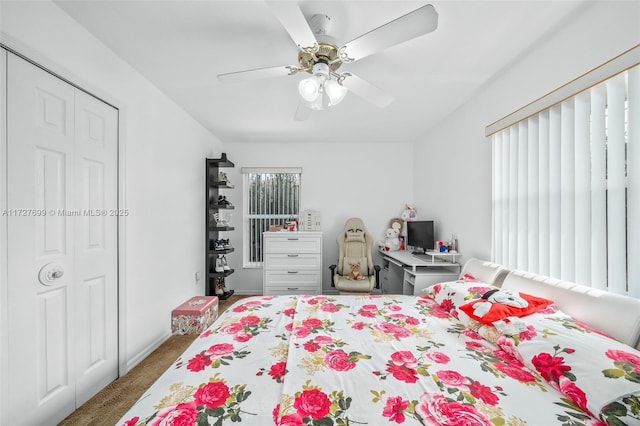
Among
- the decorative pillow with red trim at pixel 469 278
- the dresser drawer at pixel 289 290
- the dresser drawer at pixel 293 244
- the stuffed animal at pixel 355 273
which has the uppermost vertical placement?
the dresser drawer at pixel 293 244

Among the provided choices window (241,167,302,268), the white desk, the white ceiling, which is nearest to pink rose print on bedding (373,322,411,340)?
the white desk

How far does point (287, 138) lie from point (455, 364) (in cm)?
370

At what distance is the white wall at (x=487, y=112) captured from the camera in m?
1.47

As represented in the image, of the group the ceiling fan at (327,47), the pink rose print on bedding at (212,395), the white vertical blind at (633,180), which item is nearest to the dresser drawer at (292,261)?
the ceiling fan at (327,47)

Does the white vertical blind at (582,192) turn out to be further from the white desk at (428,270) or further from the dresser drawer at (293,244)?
the dresser drawer at (293,244)

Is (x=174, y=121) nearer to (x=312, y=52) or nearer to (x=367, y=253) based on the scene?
(x=312, y=52)

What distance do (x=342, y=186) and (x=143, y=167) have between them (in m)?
2.89

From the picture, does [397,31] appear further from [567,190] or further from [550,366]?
[550,366]

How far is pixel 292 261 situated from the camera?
398 cm

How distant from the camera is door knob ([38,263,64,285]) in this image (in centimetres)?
152

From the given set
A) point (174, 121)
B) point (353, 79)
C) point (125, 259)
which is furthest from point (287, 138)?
point (125, 259)

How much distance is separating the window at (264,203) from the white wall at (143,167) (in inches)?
41.0

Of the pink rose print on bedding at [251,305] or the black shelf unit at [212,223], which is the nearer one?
the pink rose print on bedding at [251,305]

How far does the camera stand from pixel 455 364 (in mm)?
1253
